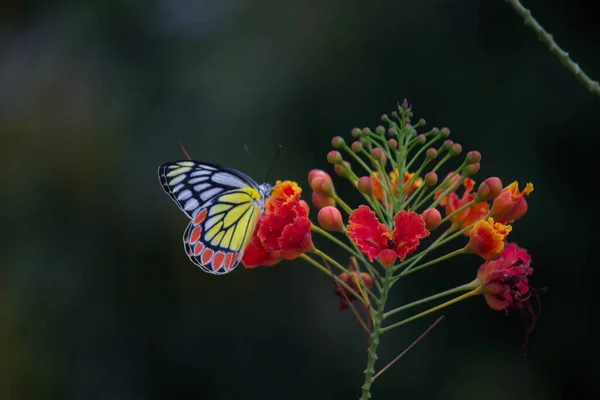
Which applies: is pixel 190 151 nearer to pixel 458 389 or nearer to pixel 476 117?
pixel 476 117

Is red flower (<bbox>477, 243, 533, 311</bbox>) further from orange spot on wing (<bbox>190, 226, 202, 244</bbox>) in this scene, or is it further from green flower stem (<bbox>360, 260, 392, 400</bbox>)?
orange spot on wing (<bbox>190, 226, 202, 244</bbox>)

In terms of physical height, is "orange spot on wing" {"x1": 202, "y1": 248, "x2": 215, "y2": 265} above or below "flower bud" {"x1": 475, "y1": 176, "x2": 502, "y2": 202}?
below

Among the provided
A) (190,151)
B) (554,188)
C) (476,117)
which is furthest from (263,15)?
(554,188)

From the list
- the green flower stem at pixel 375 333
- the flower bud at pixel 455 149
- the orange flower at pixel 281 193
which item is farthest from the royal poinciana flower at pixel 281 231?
the flower bud at pixel 455 149

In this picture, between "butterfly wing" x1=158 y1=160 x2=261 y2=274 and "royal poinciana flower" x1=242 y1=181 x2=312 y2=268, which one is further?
"butterfly wing" x1=158 y1=160 x2=261 y2=274

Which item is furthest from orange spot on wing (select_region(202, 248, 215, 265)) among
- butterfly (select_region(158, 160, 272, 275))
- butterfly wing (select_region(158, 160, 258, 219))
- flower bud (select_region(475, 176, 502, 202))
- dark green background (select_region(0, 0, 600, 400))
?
dark green background (select_region(0, 0, 600, 400))

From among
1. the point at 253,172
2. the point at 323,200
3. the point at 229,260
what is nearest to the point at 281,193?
the point at 323,200

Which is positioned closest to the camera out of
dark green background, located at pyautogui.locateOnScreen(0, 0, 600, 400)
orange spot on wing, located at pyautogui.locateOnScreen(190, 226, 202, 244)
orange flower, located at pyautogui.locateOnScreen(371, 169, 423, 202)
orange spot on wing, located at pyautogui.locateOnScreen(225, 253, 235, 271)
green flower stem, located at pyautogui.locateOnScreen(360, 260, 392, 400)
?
green flower stem, located at pyautogui.locateOnScreen(360, 260, 392, 400)

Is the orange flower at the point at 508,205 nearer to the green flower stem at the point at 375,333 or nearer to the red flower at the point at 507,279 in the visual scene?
the red flower at the point at 507,279
